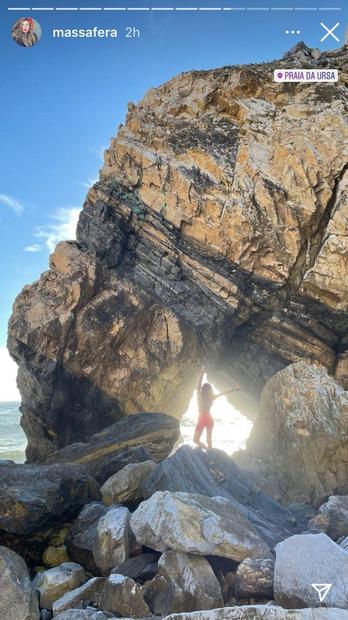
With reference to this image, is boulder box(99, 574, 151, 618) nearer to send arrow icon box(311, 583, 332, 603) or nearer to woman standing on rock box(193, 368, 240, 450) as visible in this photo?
send arrow icon box(311, 583, 332, 603)

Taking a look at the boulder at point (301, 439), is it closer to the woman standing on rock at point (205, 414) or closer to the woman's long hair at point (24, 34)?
the woman standing on rock at point (205, 414)

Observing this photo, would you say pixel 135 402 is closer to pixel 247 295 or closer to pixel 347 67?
pixel 247 295

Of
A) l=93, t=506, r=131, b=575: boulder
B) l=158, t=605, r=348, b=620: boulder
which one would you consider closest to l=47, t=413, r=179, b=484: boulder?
l=93, t=506, r=131, b=575: boulder

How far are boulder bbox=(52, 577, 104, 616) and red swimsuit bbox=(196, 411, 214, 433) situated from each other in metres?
8.09

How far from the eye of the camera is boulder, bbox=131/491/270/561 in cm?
742

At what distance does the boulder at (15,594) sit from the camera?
21.4ft

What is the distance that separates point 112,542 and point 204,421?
288 inches

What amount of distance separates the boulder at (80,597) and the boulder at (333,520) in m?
5.92

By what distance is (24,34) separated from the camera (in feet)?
44.0

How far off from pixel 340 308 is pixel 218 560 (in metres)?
20.1

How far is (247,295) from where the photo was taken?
85.1 ft

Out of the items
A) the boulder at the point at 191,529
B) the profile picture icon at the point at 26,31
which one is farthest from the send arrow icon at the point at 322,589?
the profile picture icon at the point at 26,31

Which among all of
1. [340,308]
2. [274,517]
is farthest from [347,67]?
[274,517]

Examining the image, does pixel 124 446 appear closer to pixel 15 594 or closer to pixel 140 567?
pixel 140 567
